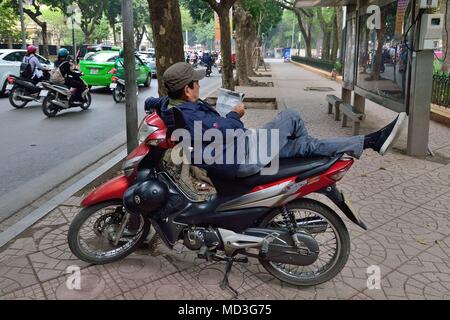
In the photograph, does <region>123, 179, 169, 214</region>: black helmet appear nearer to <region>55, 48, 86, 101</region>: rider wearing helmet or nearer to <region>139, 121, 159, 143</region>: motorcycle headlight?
<region>139, 121, 159, 143</region>: motorcycle headlight

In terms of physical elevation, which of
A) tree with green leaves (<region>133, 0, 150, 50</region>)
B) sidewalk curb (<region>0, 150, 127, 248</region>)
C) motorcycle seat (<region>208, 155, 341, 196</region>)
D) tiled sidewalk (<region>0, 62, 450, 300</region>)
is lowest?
tiled sidewalk (<region>0, 62, 450, 300</region>)

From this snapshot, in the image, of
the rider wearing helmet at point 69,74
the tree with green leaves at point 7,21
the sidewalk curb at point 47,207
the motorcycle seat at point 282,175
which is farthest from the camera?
the tree with green leaves at point 7,21

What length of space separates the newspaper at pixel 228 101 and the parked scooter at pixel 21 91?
10068 millimetres

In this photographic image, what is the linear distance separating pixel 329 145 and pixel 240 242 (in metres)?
0.86

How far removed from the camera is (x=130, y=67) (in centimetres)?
500

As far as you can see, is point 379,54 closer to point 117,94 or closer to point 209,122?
point 209,122

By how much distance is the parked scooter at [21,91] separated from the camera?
12141 millimetres

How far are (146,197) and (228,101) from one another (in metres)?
0.84

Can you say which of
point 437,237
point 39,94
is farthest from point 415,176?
point 39,94

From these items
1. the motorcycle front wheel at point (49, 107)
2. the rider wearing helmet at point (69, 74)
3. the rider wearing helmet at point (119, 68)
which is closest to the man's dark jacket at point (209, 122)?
the motorcycle front wheel at point (49, 107)

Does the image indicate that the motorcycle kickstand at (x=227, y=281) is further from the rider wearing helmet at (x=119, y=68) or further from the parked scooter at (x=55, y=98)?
the rider wearing helmet at (x=119, y=68)

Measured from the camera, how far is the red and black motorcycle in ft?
10.1

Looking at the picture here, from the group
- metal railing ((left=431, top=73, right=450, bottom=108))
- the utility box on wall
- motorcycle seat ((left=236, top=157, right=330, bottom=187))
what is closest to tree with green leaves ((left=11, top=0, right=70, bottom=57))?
metal railing ((left=431, top=73, right=450, bottom=108))

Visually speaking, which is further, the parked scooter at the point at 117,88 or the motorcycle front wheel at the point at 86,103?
the parked scooter at the point at 117,88
